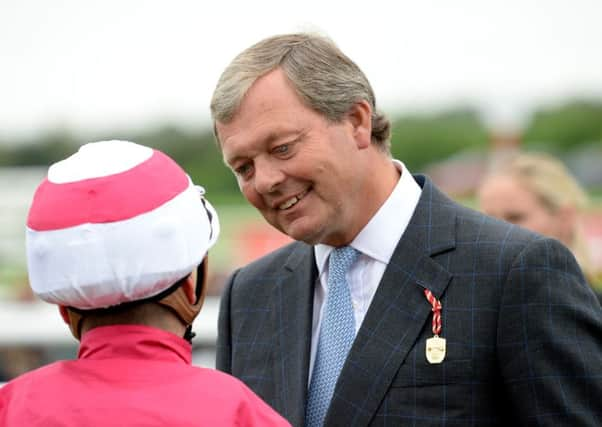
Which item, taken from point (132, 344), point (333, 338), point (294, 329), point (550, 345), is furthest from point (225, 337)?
point (132, 344)

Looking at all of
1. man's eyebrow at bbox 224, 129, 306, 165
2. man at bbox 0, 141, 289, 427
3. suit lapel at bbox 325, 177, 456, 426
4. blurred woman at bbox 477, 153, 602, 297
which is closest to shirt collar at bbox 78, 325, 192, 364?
man at bbox 0, 141, 289, 427

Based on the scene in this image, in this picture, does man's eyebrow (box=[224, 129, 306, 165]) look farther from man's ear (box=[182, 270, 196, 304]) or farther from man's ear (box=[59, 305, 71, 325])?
man's ear (box=[59, 305, 71, 325])

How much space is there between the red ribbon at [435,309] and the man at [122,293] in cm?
76

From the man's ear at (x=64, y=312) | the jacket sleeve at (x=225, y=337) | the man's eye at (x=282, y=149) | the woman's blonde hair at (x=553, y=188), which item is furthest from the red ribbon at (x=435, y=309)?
the woman's blonde hair at (x=553, y=188)

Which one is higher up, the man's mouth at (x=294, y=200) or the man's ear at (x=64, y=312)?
the man's ear at (x=64, y=312)

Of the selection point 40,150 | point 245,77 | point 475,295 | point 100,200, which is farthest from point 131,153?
point 40,150

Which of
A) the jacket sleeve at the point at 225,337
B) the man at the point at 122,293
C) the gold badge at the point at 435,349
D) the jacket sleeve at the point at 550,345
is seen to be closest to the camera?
the man at the point at 122,293

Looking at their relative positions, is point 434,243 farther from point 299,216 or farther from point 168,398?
point 168,398

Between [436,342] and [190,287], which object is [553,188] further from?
[190,287]

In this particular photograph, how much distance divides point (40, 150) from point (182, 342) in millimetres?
38022

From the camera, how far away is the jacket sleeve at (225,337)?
11.8 feet

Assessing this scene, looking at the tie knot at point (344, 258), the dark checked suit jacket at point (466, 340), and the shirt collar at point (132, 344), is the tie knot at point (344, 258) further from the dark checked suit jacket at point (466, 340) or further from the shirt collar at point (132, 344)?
the shirt collar at point (132, 344)

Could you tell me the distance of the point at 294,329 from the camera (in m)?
3.41

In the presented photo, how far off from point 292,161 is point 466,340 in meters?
0.63
